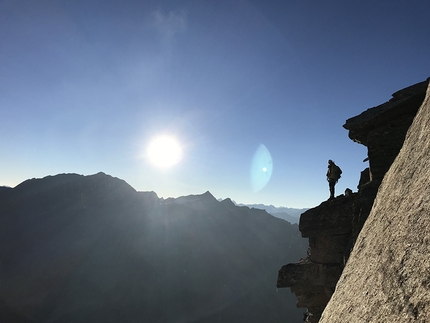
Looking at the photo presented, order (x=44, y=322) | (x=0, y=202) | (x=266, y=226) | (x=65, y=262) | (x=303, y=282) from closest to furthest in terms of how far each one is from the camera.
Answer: (x=303, y=282)
(x=44, y=322)
(x=65, y=262)
(x=0, y=202)
(x=266, y=226)

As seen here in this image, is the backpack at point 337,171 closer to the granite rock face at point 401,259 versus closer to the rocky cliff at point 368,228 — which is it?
the rocky cliff at point 368,228

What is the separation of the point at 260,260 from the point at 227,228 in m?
28.2

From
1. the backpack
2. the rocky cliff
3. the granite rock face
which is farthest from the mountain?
the granite rock face

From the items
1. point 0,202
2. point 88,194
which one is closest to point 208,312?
point 88,194

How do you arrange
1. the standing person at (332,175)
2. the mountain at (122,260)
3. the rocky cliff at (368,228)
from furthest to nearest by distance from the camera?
the mountain at (122,260), the standing person at (332,175), the rocky cliff at (368,228)

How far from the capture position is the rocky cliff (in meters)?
4.77

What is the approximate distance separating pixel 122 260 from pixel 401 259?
131m

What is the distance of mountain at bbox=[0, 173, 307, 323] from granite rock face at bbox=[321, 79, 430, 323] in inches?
4627

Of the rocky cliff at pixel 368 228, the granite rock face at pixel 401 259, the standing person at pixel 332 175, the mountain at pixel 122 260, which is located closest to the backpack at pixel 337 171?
the standing person at pixel 332 175

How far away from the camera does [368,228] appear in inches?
341

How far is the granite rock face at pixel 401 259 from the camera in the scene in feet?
12.1

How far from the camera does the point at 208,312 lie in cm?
10756

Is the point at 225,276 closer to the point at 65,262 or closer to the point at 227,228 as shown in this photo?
the point at 227,228

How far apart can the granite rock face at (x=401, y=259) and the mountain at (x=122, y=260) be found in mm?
117526
